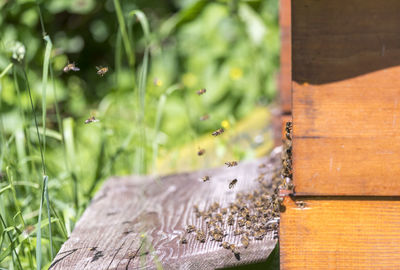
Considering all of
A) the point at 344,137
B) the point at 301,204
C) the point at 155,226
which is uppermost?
the point at 344,137

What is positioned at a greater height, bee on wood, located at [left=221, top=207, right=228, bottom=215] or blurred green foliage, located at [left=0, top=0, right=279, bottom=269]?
blurred green foliage, located at [left=0, top=0, right=279, bottom=269]

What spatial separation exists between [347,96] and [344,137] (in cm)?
13

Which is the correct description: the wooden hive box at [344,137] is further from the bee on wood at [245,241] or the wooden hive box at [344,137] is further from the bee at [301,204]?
the bee on wood at [245,241]

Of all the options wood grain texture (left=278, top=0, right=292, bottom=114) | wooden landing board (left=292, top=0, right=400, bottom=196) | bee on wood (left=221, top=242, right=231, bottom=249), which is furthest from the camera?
wood grain texture (left=278, top=0, right=292, bottom=114)

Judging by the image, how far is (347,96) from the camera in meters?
1.50

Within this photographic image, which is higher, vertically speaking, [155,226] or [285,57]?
[285,57]

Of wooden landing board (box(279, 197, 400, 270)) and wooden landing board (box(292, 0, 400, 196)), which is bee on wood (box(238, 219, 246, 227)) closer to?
wooden landing board (box(279, 197, 400, 270))

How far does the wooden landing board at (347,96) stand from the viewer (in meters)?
1.46

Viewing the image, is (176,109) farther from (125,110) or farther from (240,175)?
(240,175)

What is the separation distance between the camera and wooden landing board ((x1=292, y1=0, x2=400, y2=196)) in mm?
1465

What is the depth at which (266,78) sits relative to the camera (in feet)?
17.1

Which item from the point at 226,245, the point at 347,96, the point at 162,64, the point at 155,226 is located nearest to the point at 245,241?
the point at 226,245

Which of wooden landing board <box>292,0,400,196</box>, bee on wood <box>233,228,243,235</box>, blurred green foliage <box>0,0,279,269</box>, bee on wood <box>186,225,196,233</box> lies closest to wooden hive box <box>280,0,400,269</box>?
wooden landing board <box>292,0,400,196</box>

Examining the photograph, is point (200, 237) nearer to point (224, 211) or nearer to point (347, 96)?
point (224, 211)
